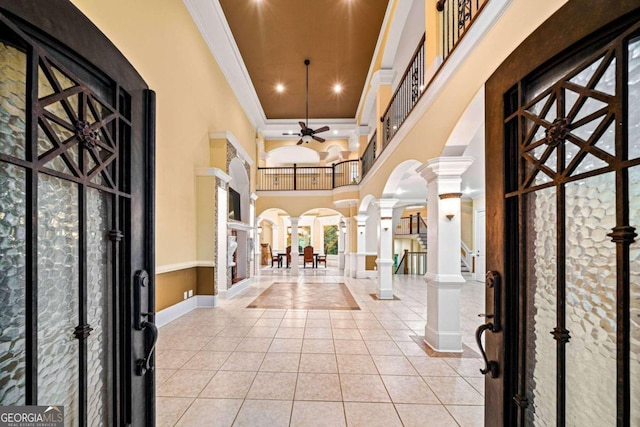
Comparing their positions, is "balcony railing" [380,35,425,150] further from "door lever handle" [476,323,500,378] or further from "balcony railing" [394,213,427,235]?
"balcony railing" [394,213,427,235]

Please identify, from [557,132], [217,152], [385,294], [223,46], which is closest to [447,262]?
[557,132]

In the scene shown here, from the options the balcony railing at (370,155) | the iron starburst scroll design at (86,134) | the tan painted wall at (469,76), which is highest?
the balcony railing at (370,155)

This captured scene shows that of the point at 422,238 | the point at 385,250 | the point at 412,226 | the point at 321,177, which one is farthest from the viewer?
the point at 412,226

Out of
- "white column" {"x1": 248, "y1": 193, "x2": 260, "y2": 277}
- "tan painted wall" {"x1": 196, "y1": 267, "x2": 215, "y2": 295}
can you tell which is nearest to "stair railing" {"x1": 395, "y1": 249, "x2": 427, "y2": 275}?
"white column" {"x1": 248, "y1": 193, "x2": 260, "y2": 277}

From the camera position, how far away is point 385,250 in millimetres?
6586

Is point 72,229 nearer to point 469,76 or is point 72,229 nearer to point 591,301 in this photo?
point 591,301

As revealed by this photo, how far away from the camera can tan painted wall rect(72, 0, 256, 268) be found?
343 centimetres

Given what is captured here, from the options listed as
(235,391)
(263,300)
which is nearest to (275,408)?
(235,391)

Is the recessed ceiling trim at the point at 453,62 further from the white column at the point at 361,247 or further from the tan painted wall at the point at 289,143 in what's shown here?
the tan painted wall at the point at 289,143

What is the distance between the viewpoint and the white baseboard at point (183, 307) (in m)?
4.39

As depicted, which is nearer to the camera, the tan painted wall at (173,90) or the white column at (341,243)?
the tan painted wall at (173,90)

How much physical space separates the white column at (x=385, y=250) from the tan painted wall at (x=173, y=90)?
12.7 ft

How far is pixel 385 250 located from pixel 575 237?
559 centimetres

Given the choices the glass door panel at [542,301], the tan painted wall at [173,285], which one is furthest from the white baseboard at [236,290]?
the glass door panel at [542,301]
